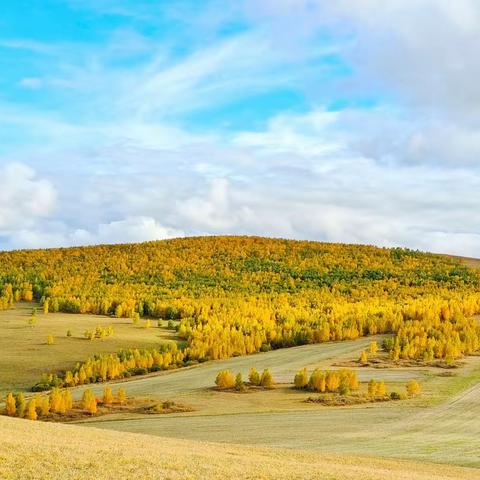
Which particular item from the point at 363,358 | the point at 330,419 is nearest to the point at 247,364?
the point at 363,358

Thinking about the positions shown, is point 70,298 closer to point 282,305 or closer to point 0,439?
point 282,305

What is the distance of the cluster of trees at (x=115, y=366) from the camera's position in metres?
42.2

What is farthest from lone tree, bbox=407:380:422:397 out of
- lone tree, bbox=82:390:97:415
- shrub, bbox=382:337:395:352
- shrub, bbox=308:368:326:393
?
lone tree, bbox=82:390:97:415

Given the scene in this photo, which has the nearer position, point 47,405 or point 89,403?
point 47,405

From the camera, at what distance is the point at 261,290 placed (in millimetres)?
89188

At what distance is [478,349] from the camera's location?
163ft

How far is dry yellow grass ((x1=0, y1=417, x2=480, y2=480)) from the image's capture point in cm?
1586

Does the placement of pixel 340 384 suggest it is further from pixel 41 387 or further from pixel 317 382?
pixel 41 387

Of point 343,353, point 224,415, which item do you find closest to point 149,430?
point 224,415

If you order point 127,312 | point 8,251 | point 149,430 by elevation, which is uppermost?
point 8,251

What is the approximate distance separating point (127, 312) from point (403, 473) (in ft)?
166

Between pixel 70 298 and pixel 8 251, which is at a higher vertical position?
pixel 8 251

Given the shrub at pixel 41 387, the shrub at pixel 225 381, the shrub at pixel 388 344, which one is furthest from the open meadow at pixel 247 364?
the shrub at pixel 41 387

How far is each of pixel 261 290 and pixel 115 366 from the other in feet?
149
